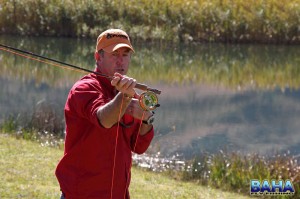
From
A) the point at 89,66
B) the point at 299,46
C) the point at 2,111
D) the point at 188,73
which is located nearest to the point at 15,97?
the point at 2,111

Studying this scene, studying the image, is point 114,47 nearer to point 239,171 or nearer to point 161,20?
point 239,171

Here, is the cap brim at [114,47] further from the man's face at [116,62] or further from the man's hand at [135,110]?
the man's hand at [135,110]

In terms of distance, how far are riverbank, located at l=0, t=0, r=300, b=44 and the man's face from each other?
22.1 metres

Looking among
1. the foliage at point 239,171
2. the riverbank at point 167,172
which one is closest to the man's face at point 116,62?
the riverbank at point 167,172

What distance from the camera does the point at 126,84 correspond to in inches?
120

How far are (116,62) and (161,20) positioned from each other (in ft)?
78.4

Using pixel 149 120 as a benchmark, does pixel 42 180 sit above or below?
below

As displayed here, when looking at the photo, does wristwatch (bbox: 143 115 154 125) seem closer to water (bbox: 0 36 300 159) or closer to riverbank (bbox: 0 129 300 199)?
riverbank (bbox: 0 129 300 199)

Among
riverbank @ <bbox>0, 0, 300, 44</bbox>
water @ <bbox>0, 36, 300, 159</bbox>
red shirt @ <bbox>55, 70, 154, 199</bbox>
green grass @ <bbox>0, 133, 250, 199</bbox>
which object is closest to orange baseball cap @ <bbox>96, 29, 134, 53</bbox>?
red shirt @ <bbox>55, 70, 154, 199</bbox>

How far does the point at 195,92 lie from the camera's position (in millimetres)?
16391

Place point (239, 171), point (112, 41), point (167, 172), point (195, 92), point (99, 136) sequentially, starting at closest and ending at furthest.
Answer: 1. point (99, 136)
2. point (112, 41)
3. point (239, 171)
4. point (167, 172)
5. point (195, 92)

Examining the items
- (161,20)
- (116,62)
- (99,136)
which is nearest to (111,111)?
(99,136)

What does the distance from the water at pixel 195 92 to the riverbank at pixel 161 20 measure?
3.95ft

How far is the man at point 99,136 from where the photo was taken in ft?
10.6
